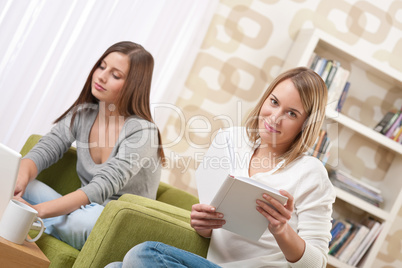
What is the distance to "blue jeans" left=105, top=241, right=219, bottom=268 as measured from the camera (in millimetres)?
1233

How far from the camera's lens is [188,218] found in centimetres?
171

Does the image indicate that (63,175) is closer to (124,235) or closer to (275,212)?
(124,235)

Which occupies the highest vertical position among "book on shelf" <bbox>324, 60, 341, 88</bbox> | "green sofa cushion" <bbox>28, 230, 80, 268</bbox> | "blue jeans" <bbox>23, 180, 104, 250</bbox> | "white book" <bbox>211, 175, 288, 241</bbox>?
"book on shelf" <bbox>324, 60, 341, 88</bbox>

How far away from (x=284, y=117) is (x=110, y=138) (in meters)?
0.84

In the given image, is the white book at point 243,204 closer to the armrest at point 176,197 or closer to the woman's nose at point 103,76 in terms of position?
the armrest at point 176,197

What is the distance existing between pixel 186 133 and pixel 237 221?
189 centimetres

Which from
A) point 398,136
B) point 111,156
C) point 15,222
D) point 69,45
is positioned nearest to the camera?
point 15,222

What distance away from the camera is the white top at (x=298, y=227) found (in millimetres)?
1449

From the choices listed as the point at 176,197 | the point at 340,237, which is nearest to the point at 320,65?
the point at 340,237

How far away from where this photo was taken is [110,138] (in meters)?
2.11

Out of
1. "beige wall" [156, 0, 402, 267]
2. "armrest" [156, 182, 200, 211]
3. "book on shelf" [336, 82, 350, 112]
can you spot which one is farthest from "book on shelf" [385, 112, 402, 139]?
"armrest" [156, 182, 200, 211]

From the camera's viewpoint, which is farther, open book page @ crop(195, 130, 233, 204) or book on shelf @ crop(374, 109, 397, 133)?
book on shelf @ crop(374, 109, 397, 133)

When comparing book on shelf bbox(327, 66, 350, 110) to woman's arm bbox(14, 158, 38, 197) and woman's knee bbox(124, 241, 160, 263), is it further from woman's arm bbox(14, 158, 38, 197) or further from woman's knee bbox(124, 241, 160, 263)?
woman's knee bbox(124, 241, 160, 263)

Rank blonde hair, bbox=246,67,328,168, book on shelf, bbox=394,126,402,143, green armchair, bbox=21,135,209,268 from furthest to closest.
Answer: book on shelf, bbox=394,126,402,143, blonde hair, bbox=246,67,328,168, green armchair, bbox=21,135,209,268
